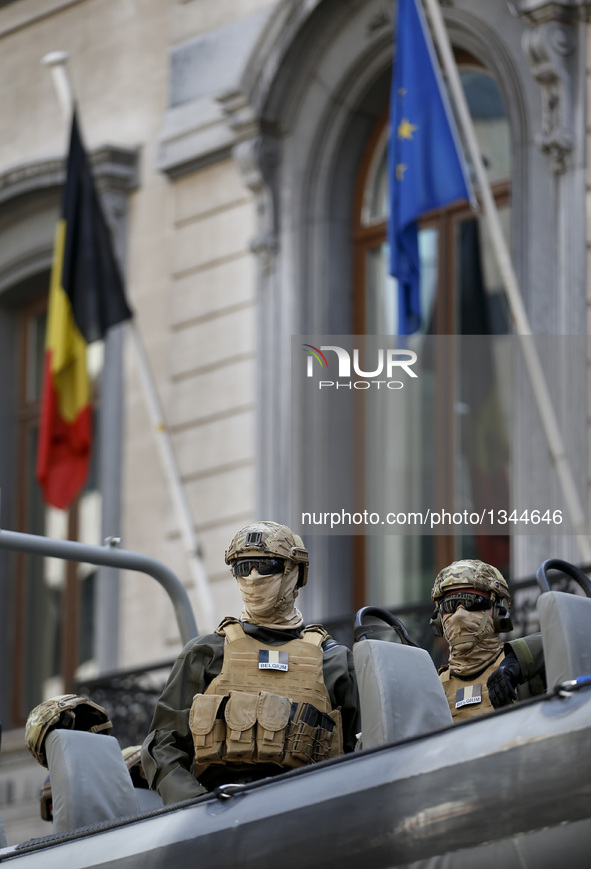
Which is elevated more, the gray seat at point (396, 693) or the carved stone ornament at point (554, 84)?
the carved stone ornament at point (554, 84)

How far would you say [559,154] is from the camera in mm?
14336

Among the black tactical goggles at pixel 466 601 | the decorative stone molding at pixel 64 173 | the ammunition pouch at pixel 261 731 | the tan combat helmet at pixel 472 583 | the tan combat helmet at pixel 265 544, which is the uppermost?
the decorative stone molding at pixel 64 173

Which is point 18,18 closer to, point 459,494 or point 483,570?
point 459,494

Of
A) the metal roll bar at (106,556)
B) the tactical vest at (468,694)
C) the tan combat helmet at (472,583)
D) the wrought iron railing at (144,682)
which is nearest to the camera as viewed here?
the tactical vest at (468,694)

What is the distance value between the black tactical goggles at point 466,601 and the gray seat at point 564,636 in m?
1.18

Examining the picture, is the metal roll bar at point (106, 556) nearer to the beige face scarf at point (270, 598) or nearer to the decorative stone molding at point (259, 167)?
the beige face scarf at point (270, 598)

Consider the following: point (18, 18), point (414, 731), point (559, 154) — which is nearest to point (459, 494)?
point (559, 154)

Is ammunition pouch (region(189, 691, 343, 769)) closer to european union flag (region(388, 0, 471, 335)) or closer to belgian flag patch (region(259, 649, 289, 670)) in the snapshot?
belgian flag patch (region(259, 649, 289, 670))

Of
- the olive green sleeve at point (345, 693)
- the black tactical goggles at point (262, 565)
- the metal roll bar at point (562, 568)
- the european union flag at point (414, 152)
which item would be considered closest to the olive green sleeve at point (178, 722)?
the black tactical goggles at point (262, 565)

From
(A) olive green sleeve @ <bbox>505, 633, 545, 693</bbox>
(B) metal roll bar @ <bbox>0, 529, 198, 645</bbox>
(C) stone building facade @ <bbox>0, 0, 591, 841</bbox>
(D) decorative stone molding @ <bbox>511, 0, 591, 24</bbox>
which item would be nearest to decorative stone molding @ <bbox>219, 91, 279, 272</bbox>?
(C) stone building facade @ <bbox>0, 0, 591, 841</bbox>

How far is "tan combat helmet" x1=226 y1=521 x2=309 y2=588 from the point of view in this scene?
7.27 metres

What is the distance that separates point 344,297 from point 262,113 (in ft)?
5.40

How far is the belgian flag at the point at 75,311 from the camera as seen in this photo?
1620 centimetres

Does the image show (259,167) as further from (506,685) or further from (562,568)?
(562,568)
